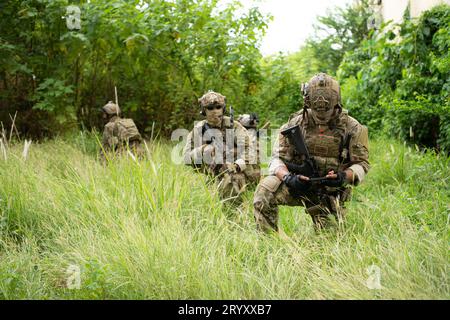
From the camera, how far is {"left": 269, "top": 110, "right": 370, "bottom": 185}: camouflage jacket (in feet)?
13.8

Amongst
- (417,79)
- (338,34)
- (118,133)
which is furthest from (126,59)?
(338,34)

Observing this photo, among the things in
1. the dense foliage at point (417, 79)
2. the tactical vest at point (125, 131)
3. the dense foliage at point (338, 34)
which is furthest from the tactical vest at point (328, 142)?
the dense foliage at point (338, 34)

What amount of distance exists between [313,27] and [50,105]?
11847 mm

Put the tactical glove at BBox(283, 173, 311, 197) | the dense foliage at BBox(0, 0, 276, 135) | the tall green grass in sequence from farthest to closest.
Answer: the dense foliage at BBox(0, 0, 276, 135) < the tactical glove at BBox(283, 173, 311, 197) < the tall green grass

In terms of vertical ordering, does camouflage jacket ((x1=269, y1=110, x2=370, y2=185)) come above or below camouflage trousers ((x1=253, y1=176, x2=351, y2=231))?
above

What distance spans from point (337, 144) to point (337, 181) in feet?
1.11

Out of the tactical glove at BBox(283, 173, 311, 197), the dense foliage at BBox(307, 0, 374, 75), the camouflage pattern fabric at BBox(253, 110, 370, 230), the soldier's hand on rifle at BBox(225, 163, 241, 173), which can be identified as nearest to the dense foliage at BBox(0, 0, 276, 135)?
the soldier's hand on rifle at BBox(225, 163, 241, 173)

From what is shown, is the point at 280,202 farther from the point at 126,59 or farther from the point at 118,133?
the point at 126,59

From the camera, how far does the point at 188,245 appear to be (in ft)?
11.9

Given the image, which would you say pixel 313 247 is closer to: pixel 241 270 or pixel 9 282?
pixel 241 270

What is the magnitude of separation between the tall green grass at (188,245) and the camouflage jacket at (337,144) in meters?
0.52

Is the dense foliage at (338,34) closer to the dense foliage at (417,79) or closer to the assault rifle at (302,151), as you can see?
the dense foliage at (417,79)

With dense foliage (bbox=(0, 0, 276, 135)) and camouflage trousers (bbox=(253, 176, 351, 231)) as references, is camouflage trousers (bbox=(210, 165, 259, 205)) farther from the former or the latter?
dense foliage (bbox=(0, 0, 276, 135))

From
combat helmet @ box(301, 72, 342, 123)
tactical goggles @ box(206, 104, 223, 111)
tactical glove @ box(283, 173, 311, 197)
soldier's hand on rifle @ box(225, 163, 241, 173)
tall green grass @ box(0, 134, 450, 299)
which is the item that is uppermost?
combat helmet @ box(301, 72, 342, 123)
